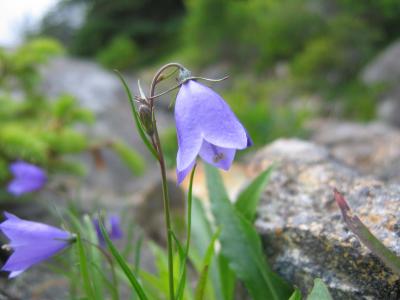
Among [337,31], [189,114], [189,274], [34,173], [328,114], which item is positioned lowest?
[328,114]

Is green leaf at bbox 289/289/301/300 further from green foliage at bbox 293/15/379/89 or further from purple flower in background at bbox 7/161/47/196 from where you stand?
green foliage at bbox 293/15/379/89

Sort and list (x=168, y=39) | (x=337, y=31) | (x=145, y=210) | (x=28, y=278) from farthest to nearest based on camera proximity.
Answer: (x=168, y=39) < (x=337, y=31) < (x=145, y=210) < (x=28, y=278)

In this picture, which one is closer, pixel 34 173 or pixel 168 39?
pixel 34 173

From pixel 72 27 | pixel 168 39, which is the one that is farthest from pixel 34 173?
pixel 72 27

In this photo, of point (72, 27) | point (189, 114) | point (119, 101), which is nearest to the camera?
point (189, 114)

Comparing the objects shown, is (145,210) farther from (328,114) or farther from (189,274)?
(328,114)

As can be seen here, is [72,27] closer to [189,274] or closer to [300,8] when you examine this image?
[300,8]

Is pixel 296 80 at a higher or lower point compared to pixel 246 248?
lower

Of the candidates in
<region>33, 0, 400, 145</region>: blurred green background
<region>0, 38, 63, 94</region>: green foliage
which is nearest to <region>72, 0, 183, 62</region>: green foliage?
<region>33, 0, 400, 145</region>: blurred green background

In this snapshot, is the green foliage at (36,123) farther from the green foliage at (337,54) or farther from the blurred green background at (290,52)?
the green foliage at (337,54)

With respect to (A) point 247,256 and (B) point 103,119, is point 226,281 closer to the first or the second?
(A) point 247,256
